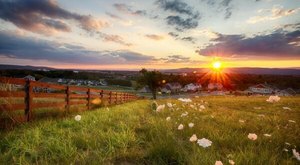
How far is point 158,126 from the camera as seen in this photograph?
17.5 feet

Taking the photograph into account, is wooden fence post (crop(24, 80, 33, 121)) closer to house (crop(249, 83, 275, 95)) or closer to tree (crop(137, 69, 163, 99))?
tree (crop(137, 69, 163, 99))

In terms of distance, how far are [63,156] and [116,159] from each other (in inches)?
30.5

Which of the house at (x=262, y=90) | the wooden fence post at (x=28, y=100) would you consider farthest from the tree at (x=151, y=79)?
the house at (x=262, y=90)

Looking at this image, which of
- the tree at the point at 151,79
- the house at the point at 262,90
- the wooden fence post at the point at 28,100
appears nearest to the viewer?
the wooden fence post at the point at 28,100

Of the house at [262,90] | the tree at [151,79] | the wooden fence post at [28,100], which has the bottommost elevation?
the house at [262,90]

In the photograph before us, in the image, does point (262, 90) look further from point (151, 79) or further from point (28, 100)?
point (28, 100)

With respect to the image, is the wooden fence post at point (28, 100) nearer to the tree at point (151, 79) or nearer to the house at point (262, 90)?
the tree at point (151, 79)

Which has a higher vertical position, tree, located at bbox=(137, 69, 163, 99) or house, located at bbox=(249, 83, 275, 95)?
tree, located at bbox=(137, 69, 163, 99)

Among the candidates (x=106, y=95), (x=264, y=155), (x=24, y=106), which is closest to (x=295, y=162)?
(x=264, y=155)

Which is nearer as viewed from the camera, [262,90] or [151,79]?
[151,79]

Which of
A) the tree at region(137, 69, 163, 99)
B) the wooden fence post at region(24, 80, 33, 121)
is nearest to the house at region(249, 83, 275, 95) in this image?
the tree at region(137, 69, 163, 99)

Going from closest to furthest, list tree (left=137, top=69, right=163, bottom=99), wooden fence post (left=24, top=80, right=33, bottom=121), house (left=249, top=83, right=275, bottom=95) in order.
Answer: wooden fence post (left=24, top=80, right=33, bottom=121)
tree (left=137, top=69, right=163, bottom=99)
house (left=249, top=83, right=275, bottom=95)

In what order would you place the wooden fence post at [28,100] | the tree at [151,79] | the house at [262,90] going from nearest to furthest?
the wooden fence post at [28,100] < the tree at [151,79] < the house at [262,90]

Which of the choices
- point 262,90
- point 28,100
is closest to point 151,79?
point 28,100
